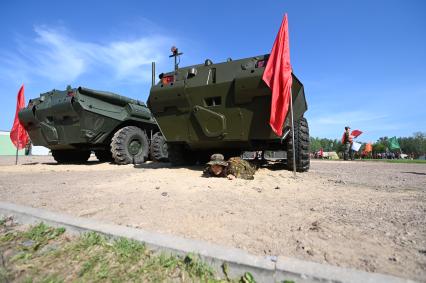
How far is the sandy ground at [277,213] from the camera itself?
5.70ft

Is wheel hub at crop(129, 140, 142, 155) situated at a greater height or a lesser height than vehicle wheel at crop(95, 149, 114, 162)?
greater

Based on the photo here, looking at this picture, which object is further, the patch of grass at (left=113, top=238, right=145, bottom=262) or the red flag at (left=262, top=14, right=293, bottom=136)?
the red flag at (left=262, top=14, right=293, bottom=136)

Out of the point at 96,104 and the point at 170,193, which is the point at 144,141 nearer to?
the point at 96,104

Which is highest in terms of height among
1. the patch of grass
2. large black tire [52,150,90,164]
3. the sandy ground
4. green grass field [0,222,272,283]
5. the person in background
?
the person in background

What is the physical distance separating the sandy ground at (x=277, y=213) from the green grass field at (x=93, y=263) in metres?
0.35

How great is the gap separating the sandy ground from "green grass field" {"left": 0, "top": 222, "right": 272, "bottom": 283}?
35 centimetres

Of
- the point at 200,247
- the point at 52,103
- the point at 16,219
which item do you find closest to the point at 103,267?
the point at 200,247

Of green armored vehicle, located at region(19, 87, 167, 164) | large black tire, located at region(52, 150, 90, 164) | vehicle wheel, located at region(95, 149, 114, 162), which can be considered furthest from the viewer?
vehicle wheel, located at region(95, 149, 114, 162)

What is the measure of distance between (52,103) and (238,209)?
7.80 metres

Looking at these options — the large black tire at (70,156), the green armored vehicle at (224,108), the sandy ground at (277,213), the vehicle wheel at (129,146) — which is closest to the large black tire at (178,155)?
the green armored vehicle at (224,108)

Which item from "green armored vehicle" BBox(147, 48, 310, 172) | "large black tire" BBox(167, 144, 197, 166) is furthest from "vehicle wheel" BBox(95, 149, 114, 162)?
"green armored vehicle" BBox(147, 48, 310, 172)

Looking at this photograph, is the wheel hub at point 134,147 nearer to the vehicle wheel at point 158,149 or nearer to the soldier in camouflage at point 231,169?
the vehicle wheel at point 158,149

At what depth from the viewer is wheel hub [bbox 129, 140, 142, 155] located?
9141 mm

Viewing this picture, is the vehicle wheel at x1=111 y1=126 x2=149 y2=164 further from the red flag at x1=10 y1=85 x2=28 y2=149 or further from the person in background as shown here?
the person in background
